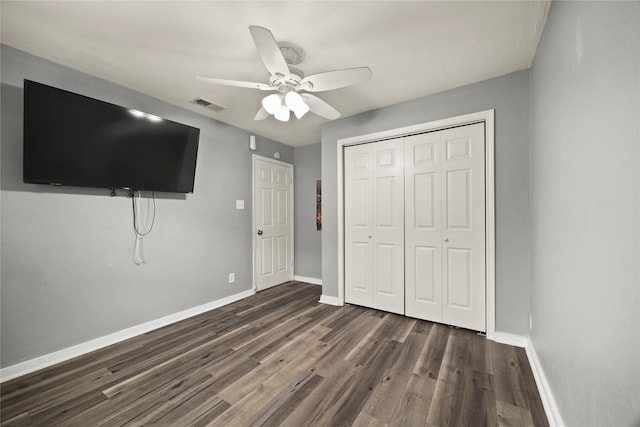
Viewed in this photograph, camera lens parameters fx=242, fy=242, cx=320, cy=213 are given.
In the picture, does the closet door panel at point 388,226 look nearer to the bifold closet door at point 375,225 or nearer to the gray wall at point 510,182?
the bifold closet door at point 375,225

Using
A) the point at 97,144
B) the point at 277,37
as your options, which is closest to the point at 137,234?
A: the point at 97,144

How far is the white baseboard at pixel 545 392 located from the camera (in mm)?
1317

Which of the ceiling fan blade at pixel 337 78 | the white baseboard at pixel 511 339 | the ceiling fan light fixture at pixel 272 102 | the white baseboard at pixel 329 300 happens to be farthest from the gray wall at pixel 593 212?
the white baseboard at pixel 329 300

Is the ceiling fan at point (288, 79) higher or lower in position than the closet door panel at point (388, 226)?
higher

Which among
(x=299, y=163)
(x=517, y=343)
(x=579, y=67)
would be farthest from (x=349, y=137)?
(x=517, y=343)

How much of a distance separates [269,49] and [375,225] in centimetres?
222

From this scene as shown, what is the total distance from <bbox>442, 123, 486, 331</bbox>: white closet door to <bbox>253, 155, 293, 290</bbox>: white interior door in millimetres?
2635

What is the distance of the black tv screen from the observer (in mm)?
1838

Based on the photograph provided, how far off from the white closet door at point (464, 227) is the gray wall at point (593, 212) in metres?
0.80

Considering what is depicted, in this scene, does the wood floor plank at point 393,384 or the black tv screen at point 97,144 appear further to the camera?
the black tv screen at point 97,144

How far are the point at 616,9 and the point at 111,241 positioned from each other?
11.5 feet

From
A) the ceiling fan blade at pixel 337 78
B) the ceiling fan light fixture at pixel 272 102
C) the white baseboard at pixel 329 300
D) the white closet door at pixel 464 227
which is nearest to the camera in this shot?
the ceiling fan blade at pixel 337 78

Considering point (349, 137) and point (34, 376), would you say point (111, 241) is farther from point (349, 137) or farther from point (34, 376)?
point (349, 137)

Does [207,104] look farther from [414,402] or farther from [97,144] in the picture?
[414,402]
